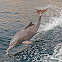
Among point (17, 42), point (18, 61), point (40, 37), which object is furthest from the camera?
point (40, 37)

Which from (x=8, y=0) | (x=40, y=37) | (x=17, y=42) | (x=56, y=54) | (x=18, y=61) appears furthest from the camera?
(x=8, y=0)

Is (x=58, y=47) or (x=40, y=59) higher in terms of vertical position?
(x=58, y=47)

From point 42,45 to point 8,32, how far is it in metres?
3.58

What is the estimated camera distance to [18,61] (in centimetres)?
807

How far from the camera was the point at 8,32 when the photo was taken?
484 inches

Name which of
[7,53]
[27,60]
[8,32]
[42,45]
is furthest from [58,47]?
[8,32]

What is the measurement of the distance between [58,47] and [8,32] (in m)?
4.65

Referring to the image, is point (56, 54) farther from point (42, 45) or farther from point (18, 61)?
point (18, 61)

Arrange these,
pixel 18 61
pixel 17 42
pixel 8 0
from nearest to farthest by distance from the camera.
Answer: pixel 18 61, pixel 17 42, pixel 8 0

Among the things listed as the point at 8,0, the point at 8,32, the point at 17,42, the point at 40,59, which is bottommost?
the point at 40,59

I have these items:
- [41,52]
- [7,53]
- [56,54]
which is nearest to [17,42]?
[7,53]

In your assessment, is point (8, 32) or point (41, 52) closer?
point (41, 52)

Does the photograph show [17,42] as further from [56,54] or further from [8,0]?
[8,0]

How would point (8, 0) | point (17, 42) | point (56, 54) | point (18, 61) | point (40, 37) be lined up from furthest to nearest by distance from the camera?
point (8, 0) < point (40, 37) < point (17, 42) < point (56, 54) < point (18, 61)
